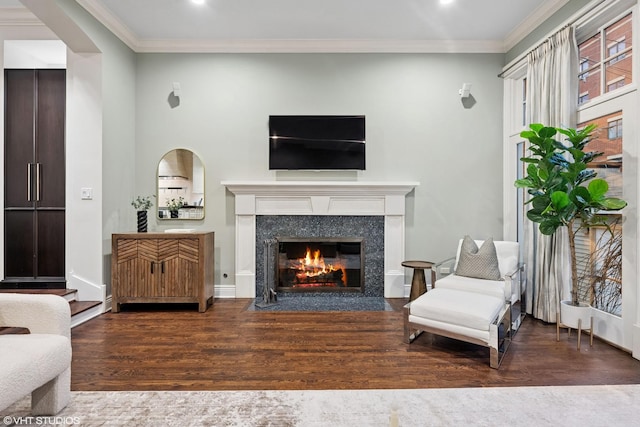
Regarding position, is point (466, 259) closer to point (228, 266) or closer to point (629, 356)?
point (629, 356)

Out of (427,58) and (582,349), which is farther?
(427,58)

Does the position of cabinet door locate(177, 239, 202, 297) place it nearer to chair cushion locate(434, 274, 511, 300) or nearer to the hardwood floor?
the hardwood floor

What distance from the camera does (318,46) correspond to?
4.45 meters

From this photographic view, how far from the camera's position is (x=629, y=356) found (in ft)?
8.89

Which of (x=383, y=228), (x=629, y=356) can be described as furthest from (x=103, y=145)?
(x=629, y=356)

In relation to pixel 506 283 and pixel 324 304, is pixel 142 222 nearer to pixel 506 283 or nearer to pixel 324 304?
pixel 324 304

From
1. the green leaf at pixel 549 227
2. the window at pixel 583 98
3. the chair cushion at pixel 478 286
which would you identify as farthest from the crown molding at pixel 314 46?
the chair cushion at pixel 478 286

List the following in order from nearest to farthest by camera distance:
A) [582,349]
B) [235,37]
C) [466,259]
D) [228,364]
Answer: [228,364] → [582,349] → [466,259] → [235,37]

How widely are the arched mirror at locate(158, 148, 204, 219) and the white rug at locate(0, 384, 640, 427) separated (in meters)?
2.68

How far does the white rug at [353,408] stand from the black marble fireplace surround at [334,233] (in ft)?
7.71

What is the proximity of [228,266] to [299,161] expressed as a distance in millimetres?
1644

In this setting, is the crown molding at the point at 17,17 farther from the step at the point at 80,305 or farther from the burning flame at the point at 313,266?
the burning flame at the point at 313,266

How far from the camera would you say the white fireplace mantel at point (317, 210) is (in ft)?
14.6

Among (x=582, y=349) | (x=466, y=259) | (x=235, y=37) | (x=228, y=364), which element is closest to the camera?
(x=228, y=364)
